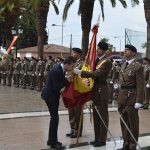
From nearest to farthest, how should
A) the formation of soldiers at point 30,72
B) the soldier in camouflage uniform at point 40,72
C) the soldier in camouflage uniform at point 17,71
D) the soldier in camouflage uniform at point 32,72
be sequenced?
the formation of soldiers at point 30,72 < the soldier in camouflage uniform at point 40,72 < the soldier in camouflage uniform at point 32,72 < the soldier in camouflage uniform at point 17,71

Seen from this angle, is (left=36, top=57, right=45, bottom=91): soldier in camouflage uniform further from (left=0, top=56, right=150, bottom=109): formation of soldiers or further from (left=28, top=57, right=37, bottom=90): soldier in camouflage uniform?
(left=28, top=57, right=37, bottom=90): soldier in camouflage uniform

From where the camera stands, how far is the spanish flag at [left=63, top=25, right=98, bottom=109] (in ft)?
32.3

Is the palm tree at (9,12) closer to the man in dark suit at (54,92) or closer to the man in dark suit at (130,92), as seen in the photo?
the man in dark suit at (54,92)

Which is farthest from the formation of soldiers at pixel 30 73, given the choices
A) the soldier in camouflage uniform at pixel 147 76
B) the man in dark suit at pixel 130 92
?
the man in dark suit at pixel 130 92

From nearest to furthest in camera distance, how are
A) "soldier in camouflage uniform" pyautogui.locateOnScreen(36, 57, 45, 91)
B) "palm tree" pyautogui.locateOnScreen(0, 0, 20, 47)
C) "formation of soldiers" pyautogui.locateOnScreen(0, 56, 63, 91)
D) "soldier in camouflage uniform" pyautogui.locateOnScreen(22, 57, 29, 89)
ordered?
"formation of soldiers" pyautogui.locateOnScreen(0, 56, 63, 91) → "soldier in camouflage uniform" pyautogui.locateOnScreen(36, 57, 45, 91) → "soldier in camouflage uniform" pyautogui.locateOnScreen(22, 57, 29, 89) → "palm tree" pyautogui.locateOnScreen(0, 0, 20, 47)

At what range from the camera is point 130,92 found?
932 centimetres

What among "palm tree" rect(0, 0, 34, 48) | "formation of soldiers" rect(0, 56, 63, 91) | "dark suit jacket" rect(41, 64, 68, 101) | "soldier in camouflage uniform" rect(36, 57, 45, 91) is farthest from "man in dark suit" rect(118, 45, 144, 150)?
"palm tree" rect(0, 0, 34, 48)

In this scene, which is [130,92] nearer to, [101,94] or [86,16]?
[101,94]

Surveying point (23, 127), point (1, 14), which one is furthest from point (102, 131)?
point (1, 14)

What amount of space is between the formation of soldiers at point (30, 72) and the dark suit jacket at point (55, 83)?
13.7m

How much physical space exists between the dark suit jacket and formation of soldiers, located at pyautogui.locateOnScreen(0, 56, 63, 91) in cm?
1366

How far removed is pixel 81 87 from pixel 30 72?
17.2 meters

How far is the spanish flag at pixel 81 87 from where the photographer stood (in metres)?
9.84

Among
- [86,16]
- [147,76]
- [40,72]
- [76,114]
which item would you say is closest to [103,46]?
[76,114]
